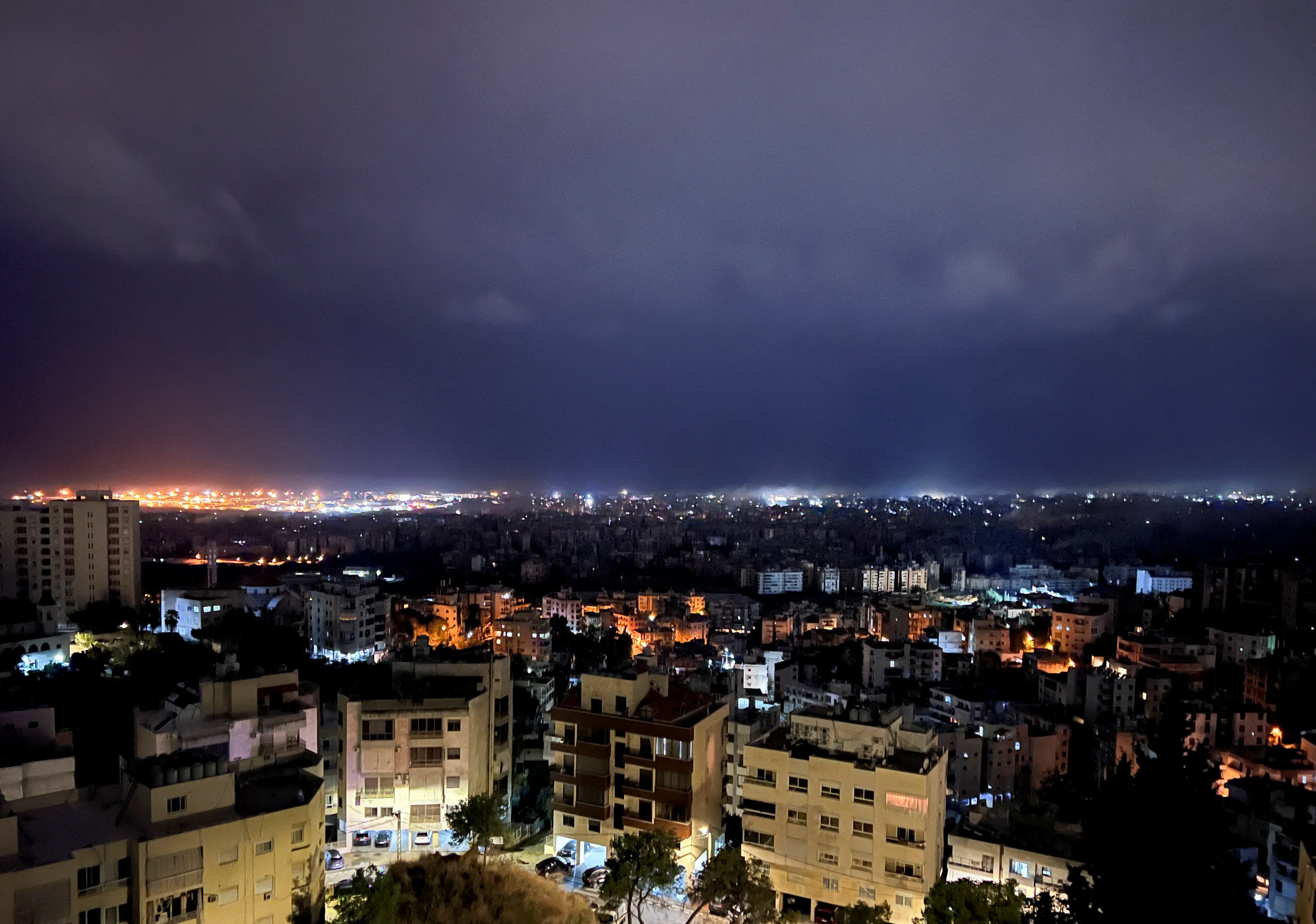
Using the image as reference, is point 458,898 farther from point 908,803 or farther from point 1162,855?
point 1162,855

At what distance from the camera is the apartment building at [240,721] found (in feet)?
21.9

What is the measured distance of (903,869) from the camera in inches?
246

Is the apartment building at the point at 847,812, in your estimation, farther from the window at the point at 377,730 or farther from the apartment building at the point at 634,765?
the window at the point at 377,730

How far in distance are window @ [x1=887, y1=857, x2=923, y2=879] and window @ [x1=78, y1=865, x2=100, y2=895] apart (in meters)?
5.45

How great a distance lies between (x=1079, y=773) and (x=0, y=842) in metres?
14.3

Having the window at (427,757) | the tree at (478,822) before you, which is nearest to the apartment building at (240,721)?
the window at (427,757)

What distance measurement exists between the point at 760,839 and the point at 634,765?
50.6 inches

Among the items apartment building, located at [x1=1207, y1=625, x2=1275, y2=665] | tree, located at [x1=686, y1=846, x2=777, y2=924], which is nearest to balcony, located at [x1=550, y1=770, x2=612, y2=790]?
tree, located at [x1=686, y1=846, x2=777, y2=924]

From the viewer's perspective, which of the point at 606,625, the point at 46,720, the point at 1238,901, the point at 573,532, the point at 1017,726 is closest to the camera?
the point at 1238,901

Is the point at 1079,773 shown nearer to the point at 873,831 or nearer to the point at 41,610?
the point at 873,831

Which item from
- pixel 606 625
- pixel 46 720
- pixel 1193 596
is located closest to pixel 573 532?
pixel 606 625

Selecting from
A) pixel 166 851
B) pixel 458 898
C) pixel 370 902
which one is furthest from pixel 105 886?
pixel 458 898

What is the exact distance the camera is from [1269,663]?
1484cm

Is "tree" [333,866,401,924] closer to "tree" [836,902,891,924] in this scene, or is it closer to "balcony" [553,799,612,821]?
"balcony" [553,799,612,821]
